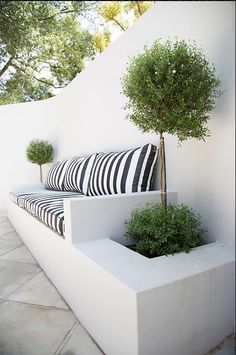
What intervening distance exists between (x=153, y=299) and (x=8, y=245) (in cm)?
233

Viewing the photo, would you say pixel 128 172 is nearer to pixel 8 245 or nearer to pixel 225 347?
pixel 225 347

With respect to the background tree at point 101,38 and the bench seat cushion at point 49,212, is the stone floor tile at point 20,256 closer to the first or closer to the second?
the bench seat cushion at point 49,212

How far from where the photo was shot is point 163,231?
1318mm

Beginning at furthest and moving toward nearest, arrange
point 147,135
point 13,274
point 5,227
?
point 5,227 → point 147,135 → point 13,274

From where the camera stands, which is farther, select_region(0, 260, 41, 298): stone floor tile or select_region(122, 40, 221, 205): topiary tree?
→ select_region(0, 260, 41, 298): stone floor tile

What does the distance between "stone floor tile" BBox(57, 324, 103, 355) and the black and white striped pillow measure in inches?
37.5

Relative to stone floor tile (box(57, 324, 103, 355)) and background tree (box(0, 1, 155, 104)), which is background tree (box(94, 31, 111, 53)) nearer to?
background tree (box(0, 1, 155, 104))

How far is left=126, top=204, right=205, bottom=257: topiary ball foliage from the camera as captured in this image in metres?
1.32

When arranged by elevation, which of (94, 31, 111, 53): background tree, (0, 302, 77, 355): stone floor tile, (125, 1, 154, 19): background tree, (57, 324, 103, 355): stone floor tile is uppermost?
(94, 31, 111, 53): background tree

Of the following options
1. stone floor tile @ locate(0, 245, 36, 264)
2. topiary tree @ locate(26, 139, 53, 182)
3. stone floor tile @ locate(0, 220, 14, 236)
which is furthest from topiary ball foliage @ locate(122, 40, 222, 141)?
topiary tree @ locate(26, 139, 53, 182)

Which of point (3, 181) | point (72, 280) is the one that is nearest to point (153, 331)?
point (72, 280)

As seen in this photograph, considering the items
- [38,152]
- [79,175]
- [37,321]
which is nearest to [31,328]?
[37,321]

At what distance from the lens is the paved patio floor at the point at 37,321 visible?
117cm

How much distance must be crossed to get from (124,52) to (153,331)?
7.84ft
